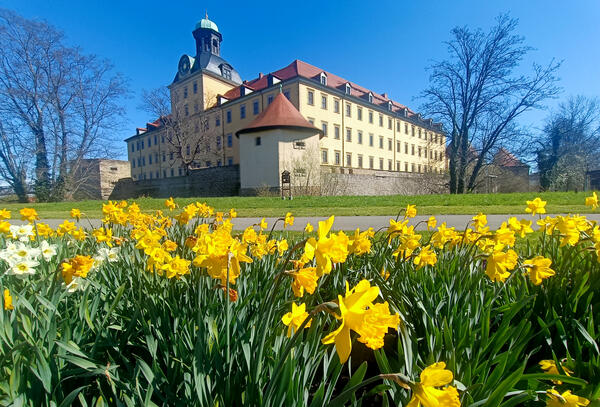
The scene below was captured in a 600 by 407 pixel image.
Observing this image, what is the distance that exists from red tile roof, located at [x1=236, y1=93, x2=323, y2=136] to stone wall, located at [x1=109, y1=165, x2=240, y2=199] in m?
4.07

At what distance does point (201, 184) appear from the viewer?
27.1 metres

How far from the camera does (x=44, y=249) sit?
1810mm

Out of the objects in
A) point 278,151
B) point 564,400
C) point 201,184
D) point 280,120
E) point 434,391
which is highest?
point 280,120

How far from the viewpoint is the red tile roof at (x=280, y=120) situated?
22844 millimetres

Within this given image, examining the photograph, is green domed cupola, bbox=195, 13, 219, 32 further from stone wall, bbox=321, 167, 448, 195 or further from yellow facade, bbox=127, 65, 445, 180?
stone wall, bbox=321, 167, 448, 195

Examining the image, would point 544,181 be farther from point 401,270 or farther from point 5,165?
point 5,165

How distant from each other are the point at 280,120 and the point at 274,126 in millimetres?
930

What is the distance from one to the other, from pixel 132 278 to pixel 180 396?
0.87 metres

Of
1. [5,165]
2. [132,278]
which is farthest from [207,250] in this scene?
[5,165]

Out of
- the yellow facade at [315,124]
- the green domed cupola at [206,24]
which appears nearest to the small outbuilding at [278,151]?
the yellow facade at [315,124]

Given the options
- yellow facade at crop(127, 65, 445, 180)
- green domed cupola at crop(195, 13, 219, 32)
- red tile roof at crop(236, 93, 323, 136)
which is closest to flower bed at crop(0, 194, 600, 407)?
red tile roof at crop(236, 93, 323, 136)

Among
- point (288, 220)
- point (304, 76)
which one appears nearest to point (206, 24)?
point (304, 76)

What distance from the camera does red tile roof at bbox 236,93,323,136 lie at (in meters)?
22.8

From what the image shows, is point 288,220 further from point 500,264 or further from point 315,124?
point 315,124
